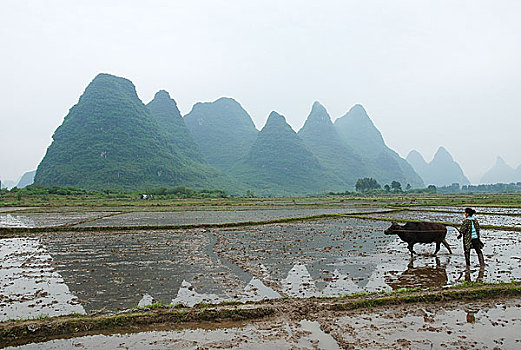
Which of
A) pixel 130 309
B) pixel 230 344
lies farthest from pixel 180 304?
pixel 230 344

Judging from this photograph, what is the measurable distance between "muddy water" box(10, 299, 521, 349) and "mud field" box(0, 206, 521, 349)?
0.02 metres

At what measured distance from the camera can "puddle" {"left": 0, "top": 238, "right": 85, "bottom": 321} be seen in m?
5.89

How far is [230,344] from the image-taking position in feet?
15.0

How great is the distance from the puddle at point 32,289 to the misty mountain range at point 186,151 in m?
78.8

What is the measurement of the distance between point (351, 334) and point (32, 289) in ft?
22.3

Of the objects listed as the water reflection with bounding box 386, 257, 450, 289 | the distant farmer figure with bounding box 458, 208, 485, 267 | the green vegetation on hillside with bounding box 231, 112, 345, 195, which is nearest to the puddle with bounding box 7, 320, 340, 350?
the water reflection with bounding box 386, 257, 450, 289

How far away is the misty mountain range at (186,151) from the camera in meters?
94.1

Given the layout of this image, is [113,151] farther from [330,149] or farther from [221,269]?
[330,149]

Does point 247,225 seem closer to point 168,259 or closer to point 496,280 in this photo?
point 168,259

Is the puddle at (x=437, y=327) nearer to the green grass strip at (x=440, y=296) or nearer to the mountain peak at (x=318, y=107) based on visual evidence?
the green grass strip at (x=440, y=296)

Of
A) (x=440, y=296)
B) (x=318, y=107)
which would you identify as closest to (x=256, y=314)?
(x=440, y=296)

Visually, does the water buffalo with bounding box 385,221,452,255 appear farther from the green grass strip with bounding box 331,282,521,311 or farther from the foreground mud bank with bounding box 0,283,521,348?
the foreground mud bank with bounding box 0,283,521,348

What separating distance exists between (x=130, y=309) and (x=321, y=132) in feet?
610

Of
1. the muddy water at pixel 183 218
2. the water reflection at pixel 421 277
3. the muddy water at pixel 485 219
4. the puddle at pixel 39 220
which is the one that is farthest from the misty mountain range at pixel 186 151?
the water reflection at pixel 421 277
